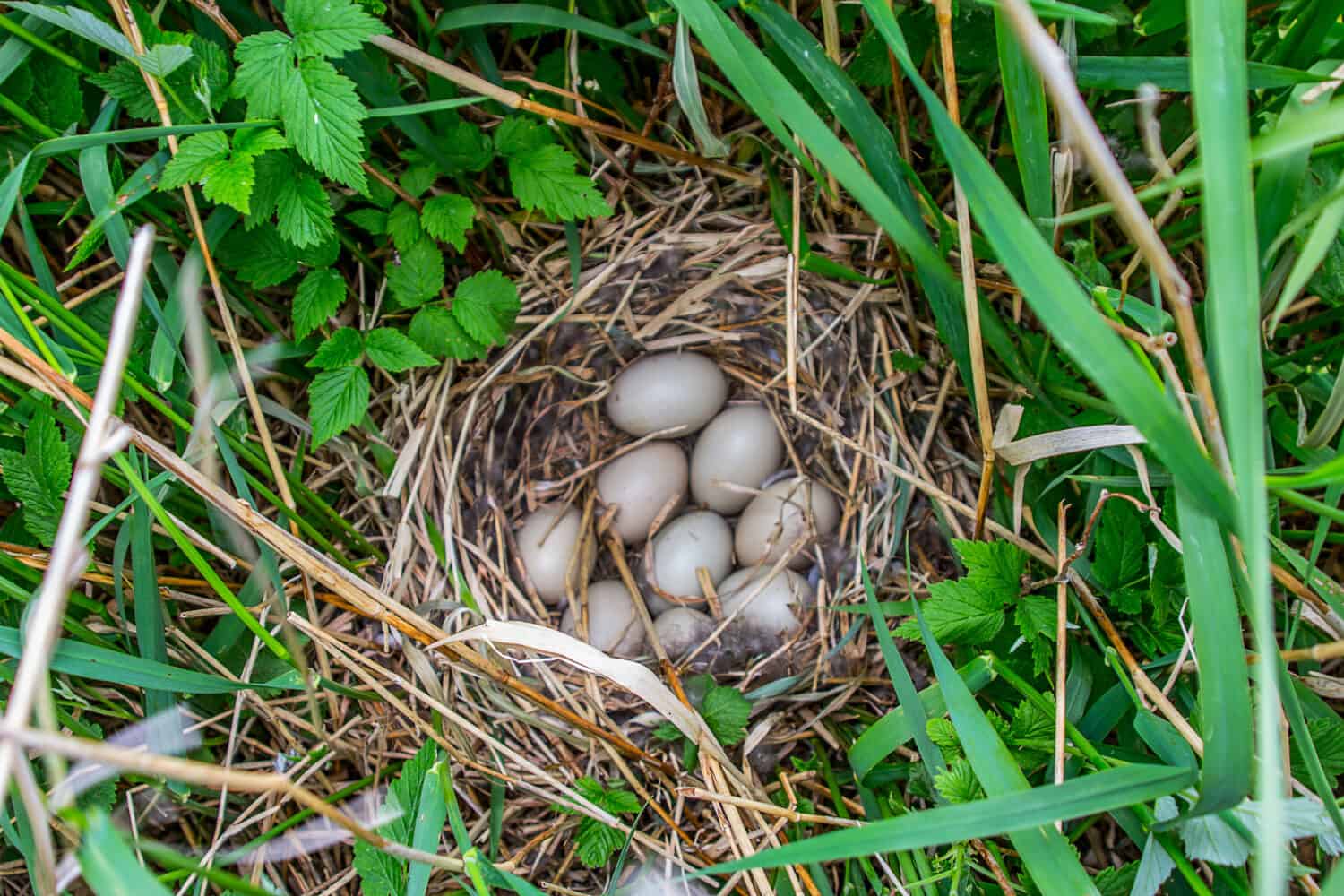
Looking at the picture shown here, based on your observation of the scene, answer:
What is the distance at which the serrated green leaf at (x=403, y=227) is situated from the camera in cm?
117

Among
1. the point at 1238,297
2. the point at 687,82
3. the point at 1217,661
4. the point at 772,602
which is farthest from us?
the point at 772,602

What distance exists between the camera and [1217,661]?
68 centimetres

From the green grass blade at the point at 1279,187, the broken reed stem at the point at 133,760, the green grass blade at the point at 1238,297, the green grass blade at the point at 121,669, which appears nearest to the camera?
the broken reed stem at the point at 133,760

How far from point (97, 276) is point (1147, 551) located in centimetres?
132

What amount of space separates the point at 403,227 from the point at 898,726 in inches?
32.9

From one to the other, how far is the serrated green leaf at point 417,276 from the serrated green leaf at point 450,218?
0.04 metres

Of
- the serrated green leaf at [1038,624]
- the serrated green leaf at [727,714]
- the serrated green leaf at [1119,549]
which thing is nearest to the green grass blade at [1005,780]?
the serrated green leaf at [1038,624]

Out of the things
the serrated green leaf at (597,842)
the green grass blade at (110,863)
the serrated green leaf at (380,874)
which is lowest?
the serrated green leaf at (597,842)

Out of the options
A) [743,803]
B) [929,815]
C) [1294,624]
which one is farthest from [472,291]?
[1294,624]

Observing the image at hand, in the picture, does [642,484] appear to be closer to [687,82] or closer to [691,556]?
[691,556]

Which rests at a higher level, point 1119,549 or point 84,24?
point 84,24

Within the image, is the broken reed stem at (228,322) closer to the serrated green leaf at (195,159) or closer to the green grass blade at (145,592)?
the serrated green leaf at (195,159)

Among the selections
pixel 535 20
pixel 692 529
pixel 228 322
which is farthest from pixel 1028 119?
pixel 228 322

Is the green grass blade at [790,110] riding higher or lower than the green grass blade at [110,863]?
higher
